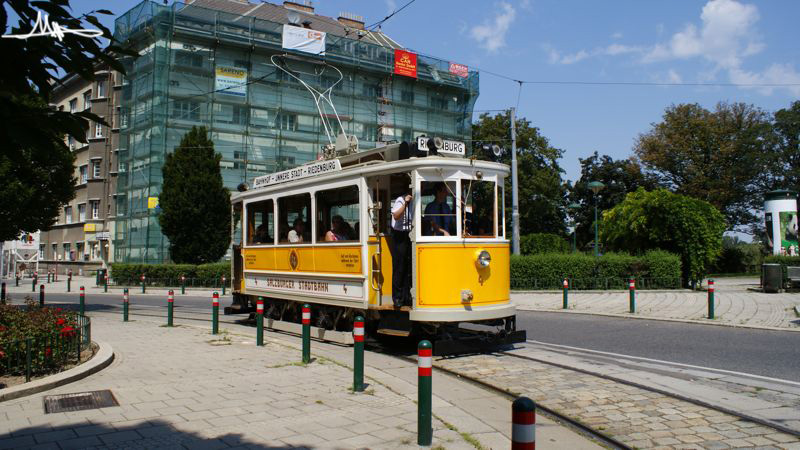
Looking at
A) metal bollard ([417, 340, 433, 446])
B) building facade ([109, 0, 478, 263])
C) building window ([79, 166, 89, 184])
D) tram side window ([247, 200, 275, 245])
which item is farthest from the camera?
building window ([79, 166, 89, 184])

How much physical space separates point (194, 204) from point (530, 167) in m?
25.0

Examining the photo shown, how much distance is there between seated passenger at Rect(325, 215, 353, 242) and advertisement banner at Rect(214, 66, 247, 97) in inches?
1230

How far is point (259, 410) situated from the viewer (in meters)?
6.24

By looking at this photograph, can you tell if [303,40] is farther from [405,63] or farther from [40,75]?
[40,75]

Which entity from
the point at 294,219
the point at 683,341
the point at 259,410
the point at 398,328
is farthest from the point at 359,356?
the point at 683,341

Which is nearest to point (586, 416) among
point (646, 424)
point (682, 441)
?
point (646, 424)

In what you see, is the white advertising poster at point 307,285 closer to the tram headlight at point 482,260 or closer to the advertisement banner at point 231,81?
the tram headlight at point 482,260

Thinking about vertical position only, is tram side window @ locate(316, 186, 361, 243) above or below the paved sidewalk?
above

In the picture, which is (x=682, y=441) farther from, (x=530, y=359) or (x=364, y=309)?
(x=364, y=309)

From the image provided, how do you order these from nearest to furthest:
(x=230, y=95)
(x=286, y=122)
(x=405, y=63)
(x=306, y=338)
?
(x=306, y=338), (x=230, y=95), (x=286, y=122), (x=405, y=63)

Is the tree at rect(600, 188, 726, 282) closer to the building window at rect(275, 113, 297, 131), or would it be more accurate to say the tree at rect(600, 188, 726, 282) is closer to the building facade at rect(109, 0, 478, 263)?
the building facade at rect(109, 0, 478, 263)

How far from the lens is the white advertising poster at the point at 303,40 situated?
4244 centimetres

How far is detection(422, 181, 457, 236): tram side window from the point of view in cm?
952

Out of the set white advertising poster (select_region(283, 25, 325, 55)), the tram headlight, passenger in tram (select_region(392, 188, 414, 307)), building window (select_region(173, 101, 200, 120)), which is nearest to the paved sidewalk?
passenger in tram (select_region(392, 188, 414, 307))
